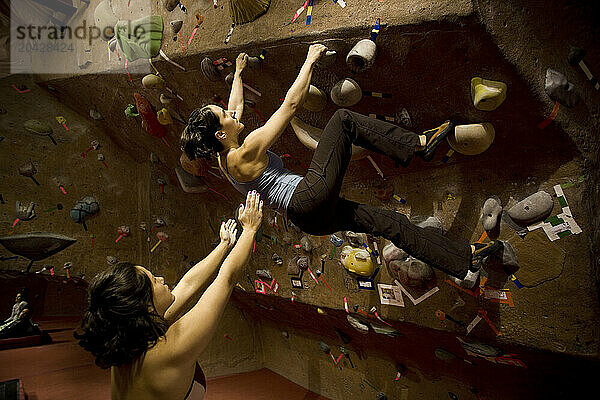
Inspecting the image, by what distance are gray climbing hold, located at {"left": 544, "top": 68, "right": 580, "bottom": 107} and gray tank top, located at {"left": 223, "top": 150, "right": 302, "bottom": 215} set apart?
1.30 metres

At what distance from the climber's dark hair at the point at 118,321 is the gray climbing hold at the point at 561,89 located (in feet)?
6.75

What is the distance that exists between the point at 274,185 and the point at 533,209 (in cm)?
135

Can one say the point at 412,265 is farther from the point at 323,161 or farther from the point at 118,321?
the point at 118,321

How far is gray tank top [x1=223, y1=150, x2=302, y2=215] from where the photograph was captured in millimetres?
1919

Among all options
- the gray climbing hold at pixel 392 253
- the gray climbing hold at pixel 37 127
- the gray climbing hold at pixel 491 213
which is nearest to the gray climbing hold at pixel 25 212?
the gray climbing hold at pixel 37 127

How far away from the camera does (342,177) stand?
1.87 m

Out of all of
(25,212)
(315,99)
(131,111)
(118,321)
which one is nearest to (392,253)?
(315,99)

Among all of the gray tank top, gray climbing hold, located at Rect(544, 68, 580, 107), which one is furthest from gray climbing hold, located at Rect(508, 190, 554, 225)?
the gray tank top

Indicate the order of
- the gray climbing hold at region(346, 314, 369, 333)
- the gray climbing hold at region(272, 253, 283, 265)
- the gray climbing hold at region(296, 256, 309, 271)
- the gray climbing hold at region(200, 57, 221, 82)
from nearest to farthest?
1. the gray climbing hold at region(200, 57, 221, 82)
2. the gray climbing hold at region(346, 314, 369, 333)
3. the gray climbing hold at region(296, 256, 309, 271)
4. the gray climbing hold at region(272, 253, 283, 265)

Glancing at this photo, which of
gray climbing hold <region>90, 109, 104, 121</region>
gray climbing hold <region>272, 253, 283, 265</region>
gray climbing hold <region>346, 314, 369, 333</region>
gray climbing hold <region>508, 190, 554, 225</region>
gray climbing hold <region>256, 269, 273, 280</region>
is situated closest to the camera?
gray climbing hold <region>508, 190, 554, 225</region>

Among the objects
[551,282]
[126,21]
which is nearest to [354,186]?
[551,282]

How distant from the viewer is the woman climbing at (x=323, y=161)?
1837 millimetres

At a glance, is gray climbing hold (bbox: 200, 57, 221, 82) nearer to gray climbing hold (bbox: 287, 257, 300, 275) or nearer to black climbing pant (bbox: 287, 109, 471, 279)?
black climbing pant (bbox: 287, 109, 471, 279)

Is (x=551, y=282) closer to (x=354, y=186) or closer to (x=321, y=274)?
(x=354, y=186)
